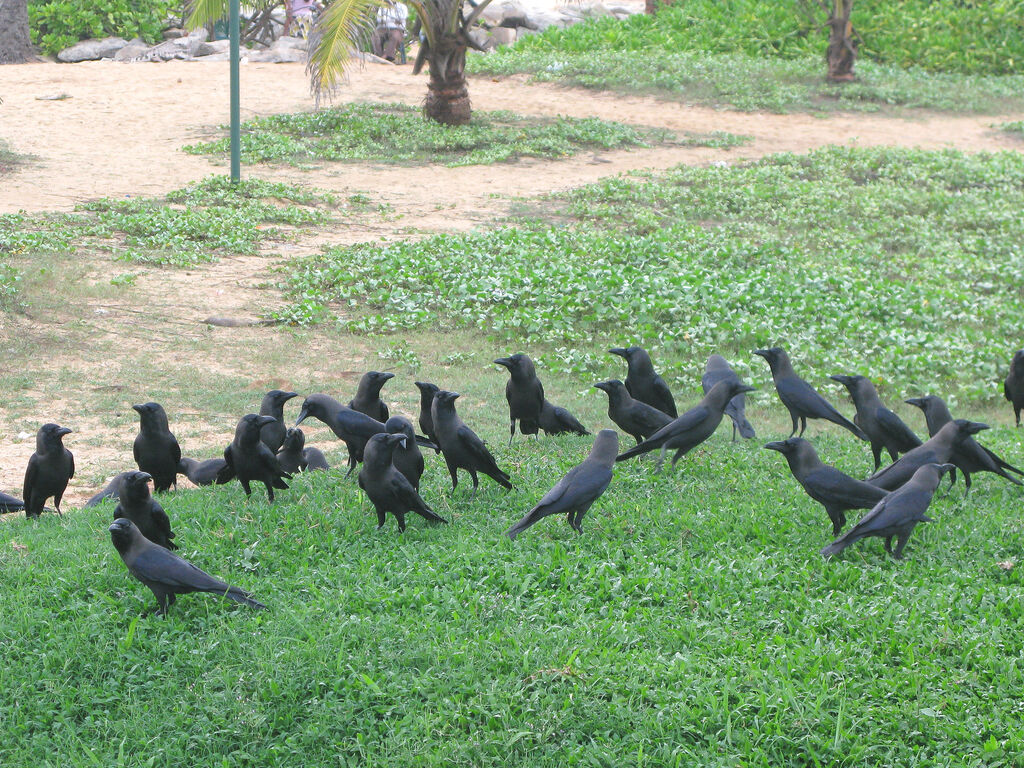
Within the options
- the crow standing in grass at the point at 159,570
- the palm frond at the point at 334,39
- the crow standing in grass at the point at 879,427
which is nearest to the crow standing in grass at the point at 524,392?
the crow standing in grass at the point at 879,427

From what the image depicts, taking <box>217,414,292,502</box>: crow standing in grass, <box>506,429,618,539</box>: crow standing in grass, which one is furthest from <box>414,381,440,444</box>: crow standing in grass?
<box>506,429,618,539</box>: crow standing in grass

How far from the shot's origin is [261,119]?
2055 centimetres

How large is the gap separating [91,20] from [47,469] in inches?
994

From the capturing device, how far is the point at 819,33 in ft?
90.5

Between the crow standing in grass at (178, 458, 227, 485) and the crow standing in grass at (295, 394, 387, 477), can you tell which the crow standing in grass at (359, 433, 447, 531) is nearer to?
the crow standing in grass at (295, 394, 387, 477)

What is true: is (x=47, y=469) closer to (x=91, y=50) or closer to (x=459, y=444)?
(x=459, y=444)

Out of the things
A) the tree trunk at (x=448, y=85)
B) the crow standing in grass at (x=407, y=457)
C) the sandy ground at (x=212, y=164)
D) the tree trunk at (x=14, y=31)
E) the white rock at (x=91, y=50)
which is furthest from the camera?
the white rock at (x=91, y=50)

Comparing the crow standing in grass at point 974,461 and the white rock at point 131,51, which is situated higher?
the white rock at point 131,51

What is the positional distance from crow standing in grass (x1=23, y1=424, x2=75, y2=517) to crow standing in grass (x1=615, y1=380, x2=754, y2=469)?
3.53 metres

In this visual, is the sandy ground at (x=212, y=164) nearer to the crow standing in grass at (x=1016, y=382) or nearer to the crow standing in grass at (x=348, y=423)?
the crow standing in grass at (x=348, y=423)

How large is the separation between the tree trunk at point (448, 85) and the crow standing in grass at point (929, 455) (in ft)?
50.0

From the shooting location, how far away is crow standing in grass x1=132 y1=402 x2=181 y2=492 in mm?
6980

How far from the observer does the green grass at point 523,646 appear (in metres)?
4.34

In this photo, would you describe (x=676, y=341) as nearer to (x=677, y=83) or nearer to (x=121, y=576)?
(x=121, y=576)
